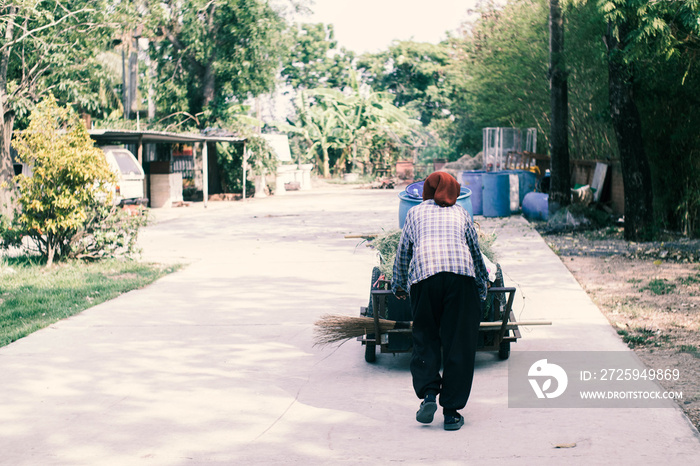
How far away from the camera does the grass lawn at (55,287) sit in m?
8.75

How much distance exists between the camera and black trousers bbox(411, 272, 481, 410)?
203 inches

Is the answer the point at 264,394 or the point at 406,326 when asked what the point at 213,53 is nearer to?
the point at 406,326

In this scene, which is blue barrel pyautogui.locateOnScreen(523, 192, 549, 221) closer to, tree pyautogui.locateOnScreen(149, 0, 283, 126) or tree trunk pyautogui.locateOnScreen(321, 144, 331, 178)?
tree pyautogui.locateOnScreen(149, 0, 283, 126)

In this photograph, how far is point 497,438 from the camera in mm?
4891

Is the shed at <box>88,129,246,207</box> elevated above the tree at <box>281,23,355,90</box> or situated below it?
below

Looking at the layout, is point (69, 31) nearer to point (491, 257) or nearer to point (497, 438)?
point (491, 257)

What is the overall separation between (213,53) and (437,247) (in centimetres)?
2678

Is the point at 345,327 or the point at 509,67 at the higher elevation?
the point at 509,67

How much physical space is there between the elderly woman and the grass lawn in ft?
14.3

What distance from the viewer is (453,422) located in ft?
16.6

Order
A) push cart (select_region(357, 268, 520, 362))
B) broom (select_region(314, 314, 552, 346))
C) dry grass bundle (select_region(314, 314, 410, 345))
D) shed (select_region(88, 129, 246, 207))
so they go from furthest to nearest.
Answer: shed (select_region(88, 129, 246, 207))
dry grass bundle (select_region(314, 314, 410, 345))
broom (select_region(314, 314, 552, 346))
push cart (select_region(357, 268, 520, 362))

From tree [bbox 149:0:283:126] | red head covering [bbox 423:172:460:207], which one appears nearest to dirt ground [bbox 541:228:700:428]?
red head covering [bbox 423:172:460:207]

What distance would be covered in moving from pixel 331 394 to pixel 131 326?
317 centimetres

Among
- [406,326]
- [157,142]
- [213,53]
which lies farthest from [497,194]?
[406,326]
